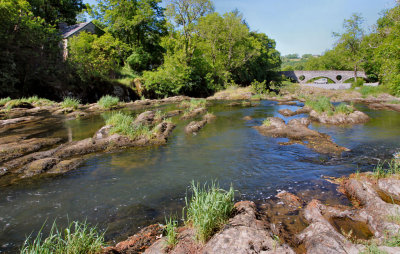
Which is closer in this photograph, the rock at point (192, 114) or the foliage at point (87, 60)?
the rock at point (192, 114)

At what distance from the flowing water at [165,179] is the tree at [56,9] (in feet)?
105

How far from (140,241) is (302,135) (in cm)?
907

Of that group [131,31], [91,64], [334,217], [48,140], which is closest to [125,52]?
[131,31]

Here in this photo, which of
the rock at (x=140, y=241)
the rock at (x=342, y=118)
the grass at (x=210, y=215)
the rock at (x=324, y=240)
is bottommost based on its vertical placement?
the rock at (x=140, y=241)

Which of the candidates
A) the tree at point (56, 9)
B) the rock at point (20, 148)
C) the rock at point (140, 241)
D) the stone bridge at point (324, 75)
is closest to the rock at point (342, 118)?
the rock at point (140, 241)

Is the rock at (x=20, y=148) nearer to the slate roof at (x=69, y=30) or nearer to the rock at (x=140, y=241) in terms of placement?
the rock at (x=140, y=241)

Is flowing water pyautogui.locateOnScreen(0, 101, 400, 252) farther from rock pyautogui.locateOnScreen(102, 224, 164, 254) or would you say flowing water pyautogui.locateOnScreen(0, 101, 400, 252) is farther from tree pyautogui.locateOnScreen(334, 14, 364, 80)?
tree pyautogui.locateOnScreen(334, 14, 364, 80)

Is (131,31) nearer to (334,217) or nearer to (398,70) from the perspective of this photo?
(398,70)

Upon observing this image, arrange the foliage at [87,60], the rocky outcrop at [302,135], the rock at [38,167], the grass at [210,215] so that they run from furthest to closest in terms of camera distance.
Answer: the foliage at [87,60], the rocky outcrop at [302,135], the rock at [38,167], the grass at [210,215]

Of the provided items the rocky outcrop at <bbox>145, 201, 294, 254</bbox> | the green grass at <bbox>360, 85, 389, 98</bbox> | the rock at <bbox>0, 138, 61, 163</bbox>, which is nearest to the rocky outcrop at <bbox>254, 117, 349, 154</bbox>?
the rocky outcrop at <bbox>145, 201, 294, 254</bbox>

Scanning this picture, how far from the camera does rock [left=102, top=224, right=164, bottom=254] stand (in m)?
3.67

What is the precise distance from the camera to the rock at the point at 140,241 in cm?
367

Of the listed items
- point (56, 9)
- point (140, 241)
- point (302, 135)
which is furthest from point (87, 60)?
point (140, 241)

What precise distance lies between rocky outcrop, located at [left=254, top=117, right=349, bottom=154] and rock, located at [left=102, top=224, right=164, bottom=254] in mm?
7094
